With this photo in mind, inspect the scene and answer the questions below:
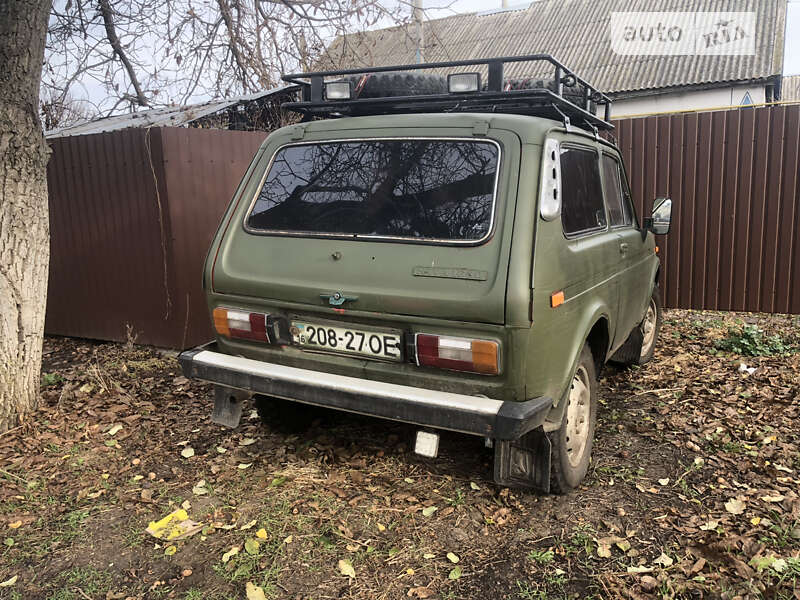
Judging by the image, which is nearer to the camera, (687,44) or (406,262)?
(406,262)

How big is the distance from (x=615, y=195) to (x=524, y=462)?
2.18 meters

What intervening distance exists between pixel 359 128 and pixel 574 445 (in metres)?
2.07

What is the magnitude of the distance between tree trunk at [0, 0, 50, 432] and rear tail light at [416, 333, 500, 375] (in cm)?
292

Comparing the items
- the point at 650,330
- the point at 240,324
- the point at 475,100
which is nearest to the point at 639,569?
the point at 240,324

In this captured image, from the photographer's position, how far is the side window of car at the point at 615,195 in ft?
13.0

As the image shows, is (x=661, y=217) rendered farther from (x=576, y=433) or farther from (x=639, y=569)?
(x=639, y=569)

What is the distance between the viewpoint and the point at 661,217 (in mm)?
4648

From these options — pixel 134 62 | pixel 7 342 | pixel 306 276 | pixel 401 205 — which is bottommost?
pixel 7 342

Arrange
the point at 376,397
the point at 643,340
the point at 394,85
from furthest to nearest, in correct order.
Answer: the point at 643,340
the point at 394,85
the point at 376,397

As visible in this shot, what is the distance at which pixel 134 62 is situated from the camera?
26.2 ft

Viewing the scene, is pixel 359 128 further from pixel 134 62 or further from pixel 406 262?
pixel 134 62

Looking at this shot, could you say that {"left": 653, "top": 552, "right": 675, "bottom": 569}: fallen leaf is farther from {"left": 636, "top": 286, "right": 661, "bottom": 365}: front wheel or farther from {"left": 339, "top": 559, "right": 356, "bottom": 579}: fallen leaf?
{"left": 636, "top": 286, "right": 661, "bottom": 365}: front wheel

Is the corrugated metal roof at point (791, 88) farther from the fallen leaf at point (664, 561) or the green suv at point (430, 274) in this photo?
the fallen leaf at point (664, 561)

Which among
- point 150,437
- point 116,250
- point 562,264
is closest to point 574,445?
point 562,264
